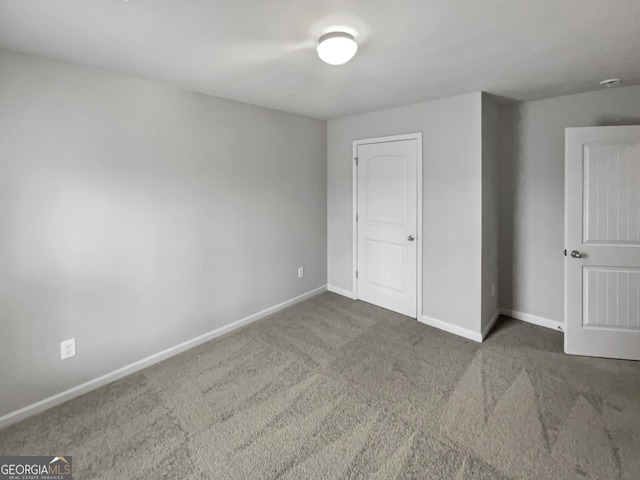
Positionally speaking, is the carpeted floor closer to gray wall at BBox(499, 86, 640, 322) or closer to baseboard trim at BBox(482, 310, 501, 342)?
baseboard trim at BBox(482, 310, 501, 342)

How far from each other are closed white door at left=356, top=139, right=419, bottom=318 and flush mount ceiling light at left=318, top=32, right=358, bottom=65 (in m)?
1.79

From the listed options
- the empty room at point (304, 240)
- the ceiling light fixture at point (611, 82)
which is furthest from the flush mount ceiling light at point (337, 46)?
the ceiling light fixture at point (611, 82)

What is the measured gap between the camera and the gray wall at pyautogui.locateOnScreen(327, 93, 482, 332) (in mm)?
2988

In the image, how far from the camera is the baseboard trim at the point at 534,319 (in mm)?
3281

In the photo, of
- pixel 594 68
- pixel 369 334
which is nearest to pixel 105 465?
pixel 369 334

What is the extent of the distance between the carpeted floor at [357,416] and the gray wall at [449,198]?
Result: 0.47 meters

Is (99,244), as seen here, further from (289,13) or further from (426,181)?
(426,181)

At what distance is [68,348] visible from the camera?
2.28m

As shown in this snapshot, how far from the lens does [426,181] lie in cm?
332

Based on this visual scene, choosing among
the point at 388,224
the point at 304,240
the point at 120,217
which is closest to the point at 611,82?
the point at 388,224

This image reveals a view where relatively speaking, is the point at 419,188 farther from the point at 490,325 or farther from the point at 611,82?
the point at 611,82

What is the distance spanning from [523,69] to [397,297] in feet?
7.96

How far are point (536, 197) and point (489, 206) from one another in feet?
1.95

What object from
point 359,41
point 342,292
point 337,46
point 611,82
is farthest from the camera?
point 342,292
